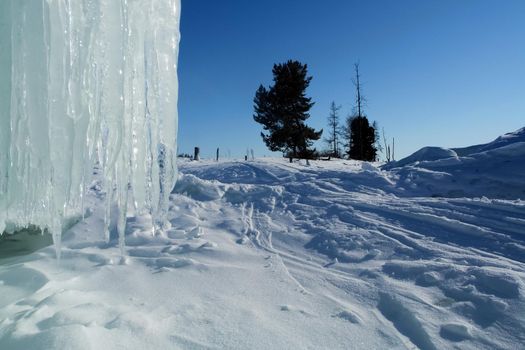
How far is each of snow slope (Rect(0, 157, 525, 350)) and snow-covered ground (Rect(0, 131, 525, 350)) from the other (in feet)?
0.04

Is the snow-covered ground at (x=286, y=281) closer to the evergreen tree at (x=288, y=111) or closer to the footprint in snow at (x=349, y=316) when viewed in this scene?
the footprint in snow at (x=349, y=316)

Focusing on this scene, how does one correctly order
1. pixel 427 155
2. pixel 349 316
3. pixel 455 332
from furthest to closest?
1. pixel 427 155
2. pixel 349 316
3. pixel 455 332

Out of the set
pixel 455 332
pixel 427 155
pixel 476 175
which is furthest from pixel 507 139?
pixel 455 332

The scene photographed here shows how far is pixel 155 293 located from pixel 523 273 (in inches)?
122

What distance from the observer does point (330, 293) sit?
2742 millimetres

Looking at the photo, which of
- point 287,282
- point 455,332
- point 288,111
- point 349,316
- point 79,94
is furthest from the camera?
point 288,111

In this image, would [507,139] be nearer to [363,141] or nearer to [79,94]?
[79,94]

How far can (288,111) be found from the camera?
1861cm

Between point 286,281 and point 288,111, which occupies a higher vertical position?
point 288,111

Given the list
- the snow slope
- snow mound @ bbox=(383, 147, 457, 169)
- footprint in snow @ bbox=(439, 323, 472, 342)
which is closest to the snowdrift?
snow mound @ bbox=(383, 147, 457, 169)

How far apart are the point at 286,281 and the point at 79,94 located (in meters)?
2.18

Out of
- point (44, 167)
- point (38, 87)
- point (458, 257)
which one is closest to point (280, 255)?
point (458, 257)

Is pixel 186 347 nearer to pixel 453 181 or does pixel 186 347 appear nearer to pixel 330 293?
pixel 330 293

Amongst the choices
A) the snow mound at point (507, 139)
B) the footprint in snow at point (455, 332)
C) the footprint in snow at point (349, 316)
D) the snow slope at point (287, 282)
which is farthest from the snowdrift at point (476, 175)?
the footprint in snow at point (349, 316)
